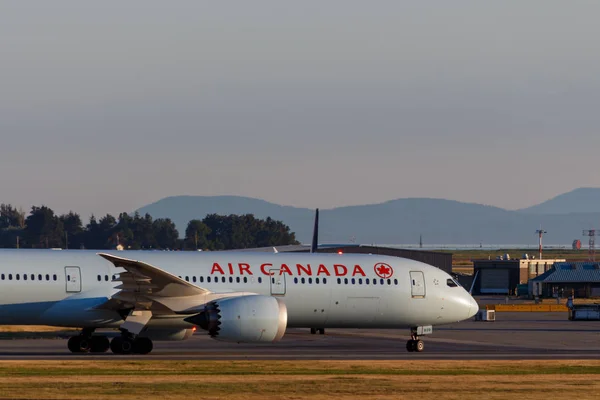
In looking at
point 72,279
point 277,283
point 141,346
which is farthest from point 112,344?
point 277,283

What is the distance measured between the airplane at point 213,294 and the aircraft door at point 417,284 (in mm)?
32

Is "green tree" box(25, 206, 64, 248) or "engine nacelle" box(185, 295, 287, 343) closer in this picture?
"engine nacelle" box(185, 295, 287, 343)

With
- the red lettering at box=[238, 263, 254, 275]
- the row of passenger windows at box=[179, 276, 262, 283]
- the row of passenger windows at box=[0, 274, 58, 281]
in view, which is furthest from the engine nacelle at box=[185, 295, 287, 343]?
the row of passenger windows at box=[0, 274, 58, 281]

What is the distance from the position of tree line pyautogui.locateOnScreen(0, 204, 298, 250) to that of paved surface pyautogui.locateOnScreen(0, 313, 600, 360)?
7965 centimetres

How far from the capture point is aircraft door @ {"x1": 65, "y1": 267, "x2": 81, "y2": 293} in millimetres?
33656

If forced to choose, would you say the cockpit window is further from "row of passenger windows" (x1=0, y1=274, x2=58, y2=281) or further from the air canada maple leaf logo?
"row of passenger windows" (x1=0, y1=274, x2=58, y2=281)

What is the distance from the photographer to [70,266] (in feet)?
111

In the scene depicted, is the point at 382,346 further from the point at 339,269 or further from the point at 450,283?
the point at 339,269

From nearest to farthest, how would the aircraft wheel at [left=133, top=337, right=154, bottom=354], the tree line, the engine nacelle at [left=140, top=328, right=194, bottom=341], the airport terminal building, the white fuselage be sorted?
1. the white fuselage
2. the aircraft wheel at [left=133, top=337, right=154, bottom=354]
3. the engine nacelle at [left=140, top=328, right=194, bottom=341]
4. the airport terminal building
5. the tree line

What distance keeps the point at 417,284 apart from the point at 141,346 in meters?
9.16

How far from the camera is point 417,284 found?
123 ft

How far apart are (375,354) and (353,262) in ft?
9.95

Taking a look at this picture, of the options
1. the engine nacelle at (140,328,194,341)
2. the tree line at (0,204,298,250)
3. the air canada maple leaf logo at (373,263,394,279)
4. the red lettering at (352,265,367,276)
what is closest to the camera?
the engine nacelle at (140,328,194,341)

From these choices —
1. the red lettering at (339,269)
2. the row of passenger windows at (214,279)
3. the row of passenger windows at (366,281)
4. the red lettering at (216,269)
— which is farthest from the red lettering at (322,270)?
the red lettering at (216,269)
